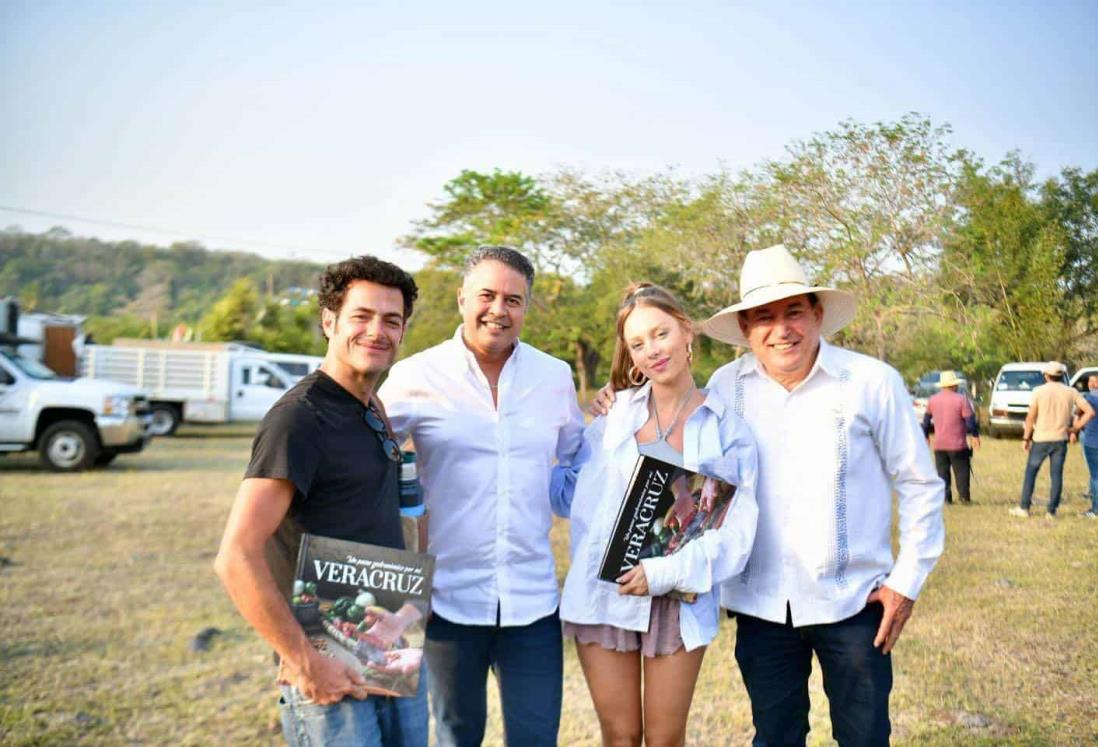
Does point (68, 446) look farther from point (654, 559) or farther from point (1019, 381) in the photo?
point (654, 559)

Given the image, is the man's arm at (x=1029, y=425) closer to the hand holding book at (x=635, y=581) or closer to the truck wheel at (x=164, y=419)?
the hand holding book at (x=635, y=581)

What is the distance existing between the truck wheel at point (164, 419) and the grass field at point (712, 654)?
45.4ft

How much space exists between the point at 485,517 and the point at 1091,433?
14.9 feet

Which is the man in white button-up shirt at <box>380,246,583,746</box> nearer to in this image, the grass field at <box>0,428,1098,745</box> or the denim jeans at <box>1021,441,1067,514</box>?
the grass field at <box>0,428,1098,745</box>

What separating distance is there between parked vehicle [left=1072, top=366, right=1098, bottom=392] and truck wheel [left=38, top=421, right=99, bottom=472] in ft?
42.6

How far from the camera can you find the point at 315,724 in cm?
202

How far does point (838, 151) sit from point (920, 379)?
6.11 feet

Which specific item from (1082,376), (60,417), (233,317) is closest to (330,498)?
(1082,376)

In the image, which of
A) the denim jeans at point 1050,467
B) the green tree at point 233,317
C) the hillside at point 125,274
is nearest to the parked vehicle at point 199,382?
the denim jeans at point 1050,467

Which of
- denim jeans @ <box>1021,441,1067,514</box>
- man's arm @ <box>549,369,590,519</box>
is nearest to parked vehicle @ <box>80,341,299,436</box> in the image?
denim jeans @ <box>1021,441,1067,514</box>

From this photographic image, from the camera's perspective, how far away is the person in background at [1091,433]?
526 centimetres

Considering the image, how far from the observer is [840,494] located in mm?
2666

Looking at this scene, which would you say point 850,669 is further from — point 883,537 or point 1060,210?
point 1060,210

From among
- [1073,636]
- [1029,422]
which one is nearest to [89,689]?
[1073,636]
